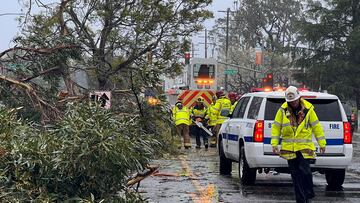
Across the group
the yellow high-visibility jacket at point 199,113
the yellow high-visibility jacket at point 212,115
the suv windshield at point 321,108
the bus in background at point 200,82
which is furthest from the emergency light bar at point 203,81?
the suv windshield at point 321,108

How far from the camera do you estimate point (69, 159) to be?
7.12 m

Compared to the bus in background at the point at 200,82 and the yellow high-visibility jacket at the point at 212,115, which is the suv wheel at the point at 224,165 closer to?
the yellow high-visibility jacket at the point at 212,115

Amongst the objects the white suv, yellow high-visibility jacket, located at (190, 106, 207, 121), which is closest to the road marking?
the white suv

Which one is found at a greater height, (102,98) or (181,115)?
(102,98)

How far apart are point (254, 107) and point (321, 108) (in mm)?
1138

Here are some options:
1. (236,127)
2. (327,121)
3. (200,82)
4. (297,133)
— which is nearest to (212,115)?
(200,82)

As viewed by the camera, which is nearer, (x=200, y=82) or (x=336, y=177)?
(x=336, y=177)

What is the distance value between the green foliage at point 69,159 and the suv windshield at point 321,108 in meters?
4.06

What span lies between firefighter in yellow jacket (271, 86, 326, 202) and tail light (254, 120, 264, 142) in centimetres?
178

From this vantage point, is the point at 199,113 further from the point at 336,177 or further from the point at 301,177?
the point at 301,177

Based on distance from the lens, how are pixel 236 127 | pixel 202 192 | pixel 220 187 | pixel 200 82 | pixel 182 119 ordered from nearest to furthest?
pixel 202 192 → pixel 220 187 → pixel 236 127 → pixel 182 119 → pixel 200 82

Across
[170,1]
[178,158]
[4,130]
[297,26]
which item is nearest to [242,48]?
[297,26]

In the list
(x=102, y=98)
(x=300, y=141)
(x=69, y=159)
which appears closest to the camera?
(x=69, y=159)

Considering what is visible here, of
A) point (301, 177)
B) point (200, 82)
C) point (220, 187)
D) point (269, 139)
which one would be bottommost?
point (220, 187)
